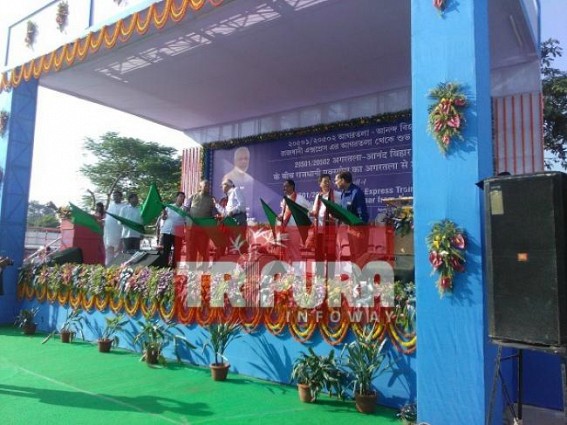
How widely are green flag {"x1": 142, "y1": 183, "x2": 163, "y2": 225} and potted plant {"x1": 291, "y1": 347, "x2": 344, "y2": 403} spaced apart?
12.2 feet

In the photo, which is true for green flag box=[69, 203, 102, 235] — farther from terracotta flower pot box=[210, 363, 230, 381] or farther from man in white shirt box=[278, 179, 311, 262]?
terracotta flower pot box=[210, 363, 230, 381]

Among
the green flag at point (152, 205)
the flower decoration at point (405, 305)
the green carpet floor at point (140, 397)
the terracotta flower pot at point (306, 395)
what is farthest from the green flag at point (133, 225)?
the flower decoration at point (405, 305)

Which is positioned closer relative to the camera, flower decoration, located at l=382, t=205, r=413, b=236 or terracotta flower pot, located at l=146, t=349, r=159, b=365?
flower decoration, located at l=382, t=205, r=413, b=236

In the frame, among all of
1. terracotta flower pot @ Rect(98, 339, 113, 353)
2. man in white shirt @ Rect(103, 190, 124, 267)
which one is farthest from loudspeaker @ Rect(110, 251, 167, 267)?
terracotta flower pot @ Rect(98, 339, 113, 353)

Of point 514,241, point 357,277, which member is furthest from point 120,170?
point 514,241

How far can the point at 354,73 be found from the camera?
8922 millimetres

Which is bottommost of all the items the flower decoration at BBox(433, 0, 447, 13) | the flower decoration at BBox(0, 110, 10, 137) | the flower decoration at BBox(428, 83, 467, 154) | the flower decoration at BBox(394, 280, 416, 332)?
the flower decoration at BBox(394, 280, 416, 332)

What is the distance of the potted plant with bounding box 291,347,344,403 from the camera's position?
4.09 meters

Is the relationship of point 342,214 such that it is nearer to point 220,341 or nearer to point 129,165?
point 220,341

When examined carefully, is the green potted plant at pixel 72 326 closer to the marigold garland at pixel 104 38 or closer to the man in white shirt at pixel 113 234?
the man in white shirt at pixel 113 234

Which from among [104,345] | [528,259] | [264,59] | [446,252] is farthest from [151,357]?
[264,59]

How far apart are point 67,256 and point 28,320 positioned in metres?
1.21

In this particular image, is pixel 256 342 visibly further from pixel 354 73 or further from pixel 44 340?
pixel 354 73

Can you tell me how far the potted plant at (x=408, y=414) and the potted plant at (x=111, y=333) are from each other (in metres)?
4.05
